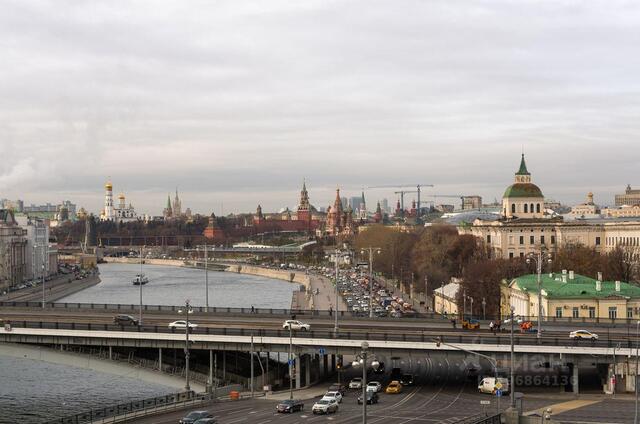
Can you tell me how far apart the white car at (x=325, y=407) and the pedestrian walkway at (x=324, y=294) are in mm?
53107

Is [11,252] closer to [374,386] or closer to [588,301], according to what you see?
[588,301]

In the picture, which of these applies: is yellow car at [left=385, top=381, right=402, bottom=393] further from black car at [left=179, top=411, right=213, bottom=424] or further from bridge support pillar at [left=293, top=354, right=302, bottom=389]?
black car at [left=179, top=411, right=213, bottom=424]

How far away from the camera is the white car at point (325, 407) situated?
42966 mm

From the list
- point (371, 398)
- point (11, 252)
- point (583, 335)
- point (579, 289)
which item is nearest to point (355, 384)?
point (371, 398)

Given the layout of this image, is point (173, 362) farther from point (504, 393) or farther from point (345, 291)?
point (345, 291)

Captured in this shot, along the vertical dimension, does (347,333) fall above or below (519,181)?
below

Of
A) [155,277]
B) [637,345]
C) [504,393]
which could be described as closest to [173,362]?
[504,393]

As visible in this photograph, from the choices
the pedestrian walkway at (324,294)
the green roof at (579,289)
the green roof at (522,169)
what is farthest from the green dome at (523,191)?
the green roof at (579,289)

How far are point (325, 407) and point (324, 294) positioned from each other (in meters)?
88.1

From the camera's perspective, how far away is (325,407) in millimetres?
42969

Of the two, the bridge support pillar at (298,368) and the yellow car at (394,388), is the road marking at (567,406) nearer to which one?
the yellow car at (394,388)

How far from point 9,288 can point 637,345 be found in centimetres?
10262

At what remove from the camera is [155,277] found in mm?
194625

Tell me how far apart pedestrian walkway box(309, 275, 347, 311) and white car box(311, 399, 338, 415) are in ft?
174
